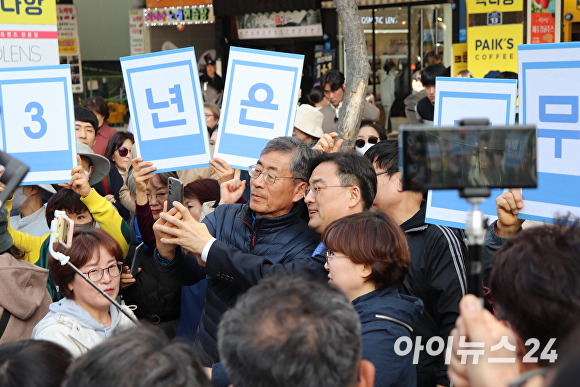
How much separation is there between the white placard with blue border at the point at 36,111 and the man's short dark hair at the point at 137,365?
289 centimetres

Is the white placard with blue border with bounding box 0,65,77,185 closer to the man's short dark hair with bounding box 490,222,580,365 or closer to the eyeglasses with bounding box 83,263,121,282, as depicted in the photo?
the eyeglasses with bounding box 83,263,121,282

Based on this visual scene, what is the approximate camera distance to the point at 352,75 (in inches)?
227

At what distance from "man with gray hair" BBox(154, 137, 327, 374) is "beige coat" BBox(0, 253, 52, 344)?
60cm

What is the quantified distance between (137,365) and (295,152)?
214 cm

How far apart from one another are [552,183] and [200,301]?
1.96m

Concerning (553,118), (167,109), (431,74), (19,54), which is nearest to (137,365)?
(553,118)

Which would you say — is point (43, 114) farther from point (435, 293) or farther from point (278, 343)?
point (278, 343)

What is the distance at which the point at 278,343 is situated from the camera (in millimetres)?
1774

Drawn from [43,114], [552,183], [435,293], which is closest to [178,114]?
[43,114]

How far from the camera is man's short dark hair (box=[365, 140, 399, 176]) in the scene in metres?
3.96

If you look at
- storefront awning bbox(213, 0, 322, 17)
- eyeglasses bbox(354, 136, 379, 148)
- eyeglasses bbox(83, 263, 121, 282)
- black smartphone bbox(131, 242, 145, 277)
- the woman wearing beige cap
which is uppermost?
storefront awning bbox(213, 0, 322, 17)

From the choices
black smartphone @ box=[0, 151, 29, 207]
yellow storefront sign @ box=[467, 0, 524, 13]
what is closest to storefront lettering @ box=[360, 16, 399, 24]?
yellow storefront sign @ box=[467, 0, 524, 13]

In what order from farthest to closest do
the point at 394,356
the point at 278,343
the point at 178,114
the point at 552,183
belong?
1. the point at 178,114
2. the point at 552,183
3. the point at 394,356
4. the point at 278,343

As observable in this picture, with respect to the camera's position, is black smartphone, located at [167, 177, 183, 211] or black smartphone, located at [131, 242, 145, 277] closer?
black smartphone, located at [167, 177, 183, 211]
